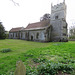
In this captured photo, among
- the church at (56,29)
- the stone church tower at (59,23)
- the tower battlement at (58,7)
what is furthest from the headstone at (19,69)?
the tower battlement at (58,7)

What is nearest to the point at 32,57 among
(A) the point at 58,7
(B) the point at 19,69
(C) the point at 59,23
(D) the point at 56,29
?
(B) the point at 19,69

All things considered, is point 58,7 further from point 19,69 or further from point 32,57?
point 19,69

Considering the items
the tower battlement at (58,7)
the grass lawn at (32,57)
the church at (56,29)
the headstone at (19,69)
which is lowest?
the grass lawn at (32,57)

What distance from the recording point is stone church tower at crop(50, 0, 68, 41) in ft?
65.8

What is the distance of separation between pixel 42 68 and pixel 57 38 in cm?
1805

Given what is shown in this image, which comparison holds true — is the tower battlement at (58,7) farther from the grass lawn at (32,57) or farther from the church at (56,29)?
the grass lawn at (32,57)

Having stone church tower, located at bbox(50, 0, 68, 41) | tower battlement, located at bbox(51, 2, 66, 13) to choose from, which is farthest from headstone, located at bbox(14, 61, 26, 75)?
tower battlement, located at bbox(51, 2, 66, 13)

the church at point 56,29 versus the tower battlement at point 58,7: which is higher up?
the tower battlement at point 58,7

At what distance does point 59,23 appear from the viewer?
20422 millimetres

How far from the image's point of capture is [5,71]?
3.45 metres

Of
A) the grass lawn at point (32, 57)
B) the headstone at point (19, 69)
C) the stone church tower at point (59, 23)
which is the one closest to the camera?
the headstone at point (19, 69)

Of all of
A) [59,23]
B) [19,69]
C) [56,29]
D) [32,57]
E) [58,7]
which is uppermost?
[58,7]

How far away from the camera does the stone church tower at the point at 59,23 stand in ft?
65.8

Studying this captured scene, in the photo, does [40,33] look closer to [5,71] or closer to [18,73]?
[5,71]
